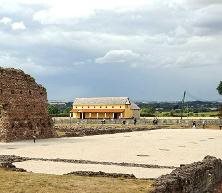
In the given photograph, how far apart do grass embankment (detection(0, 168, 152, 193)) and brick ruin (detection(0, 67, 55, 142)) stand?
67.8 feet

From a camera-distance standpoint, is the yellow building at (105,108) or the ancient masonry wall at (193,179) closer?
the ancient masonry wall at (193,179)

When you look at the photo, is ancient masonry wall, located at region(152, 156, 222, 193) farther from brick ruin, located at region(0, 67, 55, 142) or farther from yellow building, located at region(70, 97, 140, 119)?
yellow building, located at region(70, 97, 140, 119)

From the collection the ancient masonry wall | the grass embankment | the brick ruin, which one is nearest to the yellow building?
the brick ruin

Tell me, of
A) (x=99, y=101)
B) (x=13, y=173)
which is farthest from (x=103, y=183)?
(x=99, y=101)

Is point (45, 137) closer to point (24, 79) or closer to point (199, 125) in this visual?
point (24, 79)

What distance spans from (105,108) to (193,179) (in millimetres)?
82643

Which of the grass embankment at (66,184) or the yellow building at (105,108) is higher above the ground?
the yellow building at (105,108)

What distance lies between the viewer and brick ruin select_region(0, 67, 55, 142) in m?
36.5

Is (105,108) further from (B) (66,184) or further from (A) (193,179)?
(A) (193,179)

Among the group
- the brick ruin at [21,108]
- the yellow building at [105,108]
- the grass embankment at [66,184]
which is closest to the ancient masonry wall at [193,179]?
the grass embankment at [66,184]

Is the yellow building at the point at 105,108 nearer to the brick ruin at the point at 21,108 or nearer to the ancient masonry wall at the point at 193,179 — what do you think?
the brick ruin at the point at 21,108

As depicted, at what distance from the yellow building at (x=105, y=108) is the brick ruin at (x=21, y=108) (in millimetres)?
52086

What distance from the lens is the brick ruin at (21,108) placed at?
36500mm

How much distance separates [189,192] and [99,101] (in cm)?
8468
